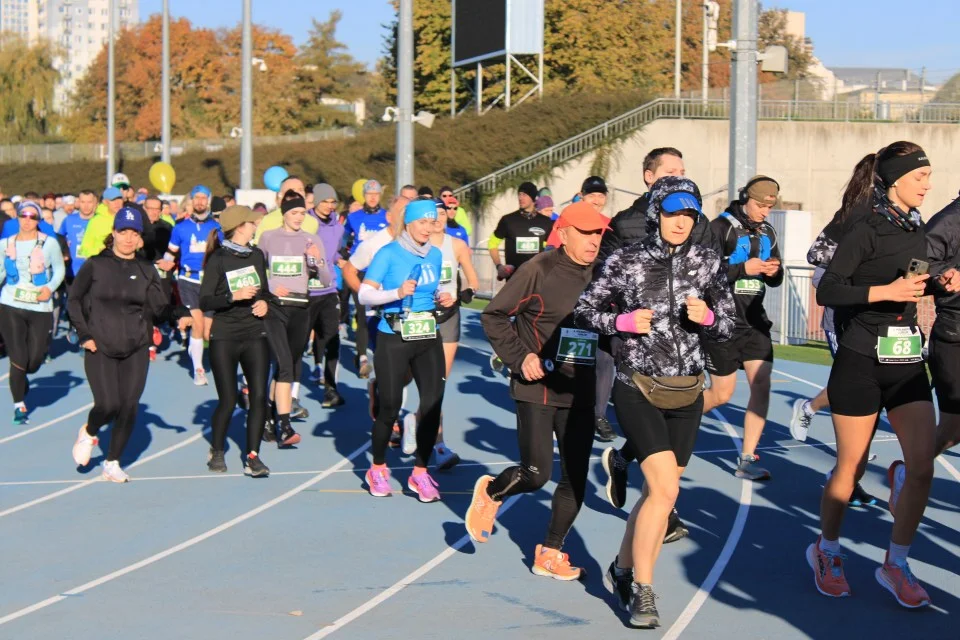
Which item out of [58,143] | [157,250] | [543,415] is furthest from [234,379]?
[58,143]

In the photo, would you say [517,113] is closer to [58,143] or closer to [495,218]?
[495,218]

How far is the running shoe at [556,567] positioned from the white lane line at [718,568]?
0.69 meters

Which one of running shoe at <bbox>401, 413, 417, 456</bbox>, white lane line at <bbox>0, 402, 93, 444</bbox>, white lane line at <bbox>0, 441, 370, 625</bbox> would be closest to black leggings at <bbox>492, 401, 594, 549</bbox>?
white lane line at <bbox>0, 441, 370, 625</bbox>

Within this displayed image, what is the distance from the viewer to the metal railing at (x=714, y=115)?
150ft

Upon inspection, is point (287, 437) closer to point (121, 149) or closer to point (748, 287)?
point (748, 287)

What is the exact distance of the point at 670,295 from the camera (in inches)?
255

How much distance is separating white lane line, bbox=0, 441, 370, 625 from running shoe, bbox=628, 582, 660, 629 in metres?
3.08

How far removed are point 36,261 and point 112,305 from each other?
12.9ft

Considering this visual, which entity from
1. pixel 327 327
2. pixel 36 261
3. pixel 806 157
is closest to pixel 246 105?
pixel 36 261

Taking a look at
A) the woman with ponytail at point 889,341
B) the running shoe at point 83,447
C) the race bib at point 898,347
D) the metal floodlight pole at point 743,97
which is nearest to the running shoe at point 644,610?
the woman with ponytail at point 889,341

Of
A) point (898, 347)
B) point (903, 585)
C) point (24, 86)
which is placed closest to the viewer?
point (898, 347)

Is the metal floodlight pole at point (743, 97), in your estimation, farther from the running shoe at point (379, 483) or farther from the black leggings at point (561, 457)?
the black leggings at point (561, 457)

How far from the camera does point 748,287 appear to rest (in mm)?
9922

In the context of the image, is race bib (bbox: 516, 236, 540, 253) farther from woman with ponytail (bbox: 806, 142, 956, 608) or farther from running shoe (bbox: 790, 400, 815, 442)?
woman with ponytail (bbox: 806, 142, 956, 608)
